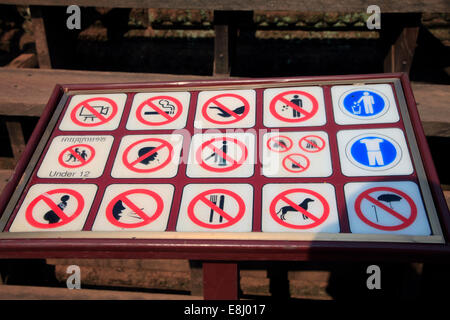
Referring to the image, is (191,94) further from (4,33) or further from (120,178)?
(4,33)

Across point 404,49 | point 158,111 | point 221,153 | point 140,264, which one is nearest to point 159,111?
point 158,111

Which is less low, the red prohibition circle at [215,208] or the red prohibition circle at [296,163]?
the red prohibition circle at [296,163]

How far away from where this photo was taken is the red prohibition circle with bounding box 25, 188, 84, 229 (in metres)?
1.45

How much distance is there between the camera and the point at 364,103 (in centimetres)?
169

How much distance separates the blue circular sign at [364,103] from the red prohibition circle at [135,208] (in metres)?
0.78

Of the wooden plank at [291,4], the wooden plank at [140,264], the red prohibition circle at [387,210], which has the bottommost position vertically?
the red prohibition circle at [387,210]

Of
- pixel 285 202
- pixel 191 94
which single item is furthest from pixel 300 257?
pixel 191 94

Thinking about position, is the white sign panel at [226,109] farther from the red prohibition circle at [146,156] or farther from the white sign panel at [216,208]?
the white sign panel at [216,208]

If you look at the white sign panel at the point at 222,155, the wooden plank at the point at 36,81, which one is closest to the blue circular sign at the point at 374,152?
the white sign panel at the point at 222,155

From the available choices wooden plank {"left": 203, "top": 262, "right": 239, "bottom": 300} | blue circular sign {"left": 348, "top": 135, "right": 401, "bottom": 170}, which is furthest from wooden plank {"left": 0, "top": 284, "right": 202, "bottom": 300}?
blue circular sign {"left": 348, "top": 135, "right": 401, "bottom": 170}

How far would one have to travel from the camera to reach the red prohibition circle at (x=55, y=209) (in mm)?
1450

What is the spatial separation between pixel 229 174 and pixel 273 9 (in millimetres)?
1013

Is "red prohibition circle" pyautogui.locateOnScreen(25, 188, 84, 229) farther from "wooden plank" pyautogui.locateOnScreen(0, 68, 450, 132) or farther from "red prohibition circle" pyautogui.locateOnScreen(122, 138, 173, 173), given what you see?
"wooden plank" pyautogui.locateOnScreen(0, 68, 450, 132)

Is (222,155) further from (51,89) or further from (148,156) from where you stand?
(51,89)
